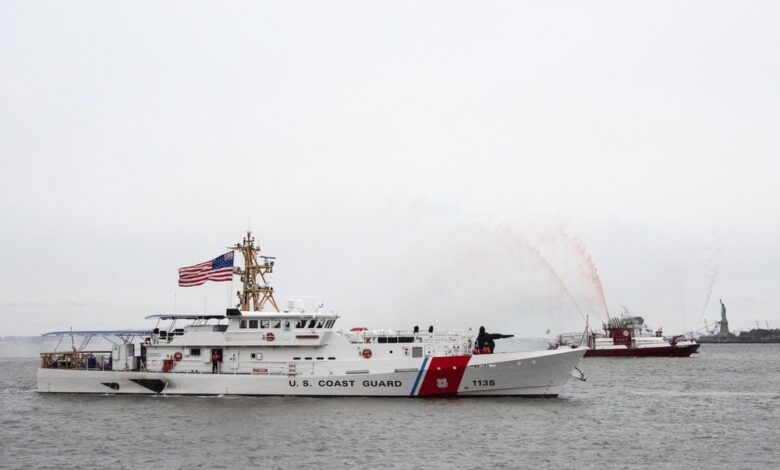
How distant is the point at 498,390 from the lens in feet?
123

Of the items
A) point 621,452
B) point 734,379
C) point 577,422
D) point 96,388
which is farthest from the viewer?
point 734,379

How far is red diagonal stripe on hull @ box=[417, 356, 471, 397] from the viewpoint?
Answer: 36.8 meters

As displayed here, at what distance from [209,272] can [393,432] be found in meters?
16.1

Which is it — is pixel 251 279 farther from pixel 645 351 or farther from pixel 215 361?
pixel 645 351

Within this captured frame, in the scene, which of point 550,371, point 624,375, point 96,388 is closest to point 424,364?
point 550,371

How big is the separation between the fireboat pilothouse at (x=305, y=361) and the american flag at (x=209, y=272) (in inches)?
2.2

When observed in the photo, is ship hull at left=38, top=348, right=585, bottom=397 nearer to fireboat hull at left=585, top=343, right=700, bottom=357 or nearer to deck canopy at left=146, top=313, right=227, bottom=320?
deck canopy at left=146, top=313, right=227, bottom=320

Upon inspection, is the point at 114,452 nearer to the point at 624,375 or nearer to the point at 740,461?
the point at 740,461

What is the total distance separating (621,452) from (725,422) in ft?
31.9

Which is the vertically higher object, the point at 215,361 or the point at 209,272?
the point at 209,272

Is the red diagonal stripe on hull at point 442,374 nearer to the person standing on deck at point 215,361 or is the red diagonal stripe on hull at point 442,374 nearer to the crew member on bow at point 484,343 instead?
the crew member on bow at point 484,343

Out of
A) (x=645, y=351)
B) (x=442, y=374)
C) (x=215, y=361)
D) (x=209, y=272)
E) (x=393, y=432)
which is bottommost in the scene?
(x=393, y=432)

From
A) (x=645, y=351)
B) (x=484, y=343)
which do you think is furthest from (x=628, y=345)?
(x=484, y=343)

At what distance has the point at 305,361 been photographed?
125 ft
